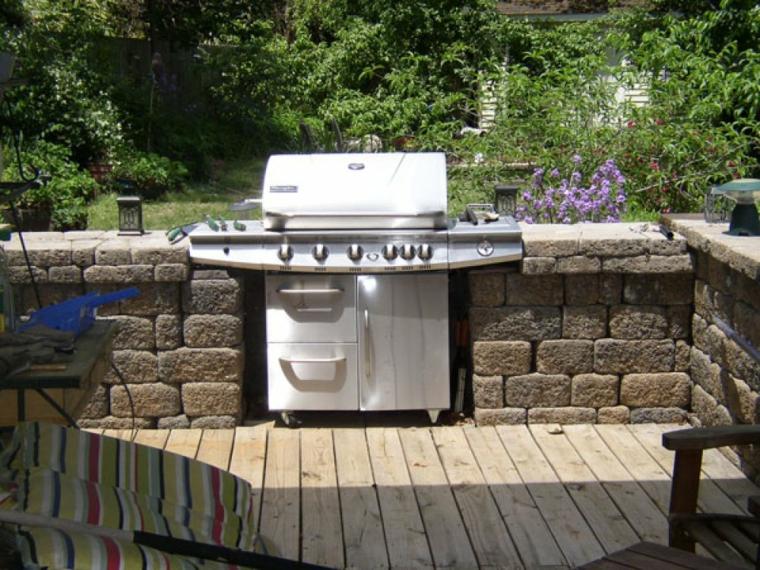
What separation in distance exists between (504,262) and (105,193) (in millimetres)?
6864

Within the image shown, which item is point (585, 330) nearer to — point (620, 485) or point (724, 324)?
point (620, 485)

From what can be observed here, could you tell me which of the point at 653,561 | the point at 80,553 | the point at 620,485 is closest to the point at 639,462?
the point at 620,485

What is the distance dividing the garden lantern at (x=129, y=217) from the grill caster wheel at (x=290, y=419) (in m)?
1.14

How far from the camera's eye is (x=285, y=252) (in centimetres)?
477

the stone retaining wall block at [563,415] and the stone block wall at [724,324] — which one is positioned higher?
the stone block wall at [724,324]

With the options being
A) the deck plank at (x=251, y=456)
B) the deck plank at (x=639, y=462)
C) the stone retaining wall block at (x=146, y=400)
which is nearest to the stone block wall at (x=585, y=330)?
the deck plank at (x=639, y=462)

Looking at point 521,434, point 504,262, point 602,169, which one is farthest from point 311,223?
point 602,169

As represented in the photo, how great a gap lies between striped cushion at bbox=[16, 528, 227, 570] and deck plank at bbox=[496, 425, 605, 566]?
1922 mm

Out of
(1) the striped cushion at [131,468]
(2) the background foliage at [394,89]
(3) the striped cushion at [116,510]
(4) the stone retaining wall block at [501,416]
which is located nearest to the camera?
(3) the striped cushion at [116,510]

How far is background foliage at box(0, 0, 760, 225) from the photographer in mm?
7012

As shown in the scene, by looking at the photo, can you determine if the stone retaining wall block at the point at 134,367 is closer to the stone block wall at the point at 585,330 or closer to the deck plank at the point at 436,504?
the deck plank at the point at 436,504

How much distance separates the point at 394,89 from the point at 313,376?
785 centimetres

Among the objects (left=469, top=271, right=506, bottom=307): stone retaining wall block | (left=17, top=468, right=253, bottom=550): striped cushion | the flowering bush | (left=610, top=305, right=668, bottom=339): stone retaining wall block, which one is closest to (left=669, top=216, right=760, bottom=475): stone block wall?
(left=610, top=305, right=668, bottom=339): stone retaining wall block

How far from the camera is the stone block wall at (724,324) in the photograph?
4160mm
